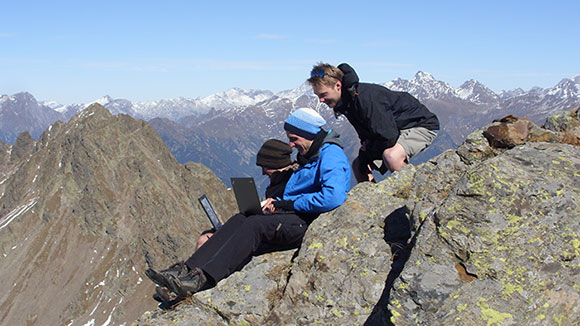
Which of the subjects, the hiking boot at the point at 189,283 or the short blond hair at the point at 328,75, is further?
the short blond hair at the point at 328,75

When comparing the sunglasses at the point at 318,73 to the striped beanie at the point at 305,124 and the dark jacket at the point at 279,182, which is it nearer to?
the striped beanie at the point at 305,124

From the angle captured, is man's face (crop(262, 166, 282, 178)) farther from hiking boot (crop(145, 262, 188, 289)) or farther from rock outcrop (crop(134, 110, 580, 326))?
hiking boot (crop(145, 262, 188, 289))

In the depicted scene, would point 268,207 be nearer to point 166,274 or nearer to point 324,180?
point 324,180

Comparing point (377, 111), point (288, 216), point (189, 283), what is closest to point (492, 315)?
point (288, 216)

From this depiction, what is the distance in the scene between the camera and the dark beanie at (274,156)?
11.7 meters

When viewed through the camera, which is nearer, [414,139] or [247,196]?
[247,196]

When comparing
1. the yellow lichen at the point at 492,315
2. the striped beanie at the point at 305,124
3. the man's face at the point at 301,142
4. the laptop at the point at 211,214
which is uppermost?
the striped beanie at the point at 305,124

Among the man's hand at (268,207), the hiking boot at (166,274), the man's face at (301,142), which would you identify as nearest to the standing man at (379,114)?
the man's face at (301,142)

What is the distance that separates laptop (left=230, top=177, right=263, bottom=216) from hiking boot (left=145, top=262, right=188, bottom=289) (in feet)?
6.21

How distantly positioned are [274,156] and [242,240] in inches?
108

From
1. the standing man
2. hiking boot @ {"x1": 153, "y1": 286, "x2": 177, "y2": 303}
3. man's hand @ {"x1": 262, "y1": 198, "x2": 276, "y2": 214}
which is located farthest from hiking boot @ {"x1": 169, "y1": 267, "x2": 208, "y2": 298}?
the standing man

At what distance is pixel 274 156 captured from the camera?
38.6 ft

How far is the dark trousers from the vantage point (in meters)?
9.50

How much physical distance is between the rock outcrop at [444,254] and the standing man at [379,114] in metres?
0.82
